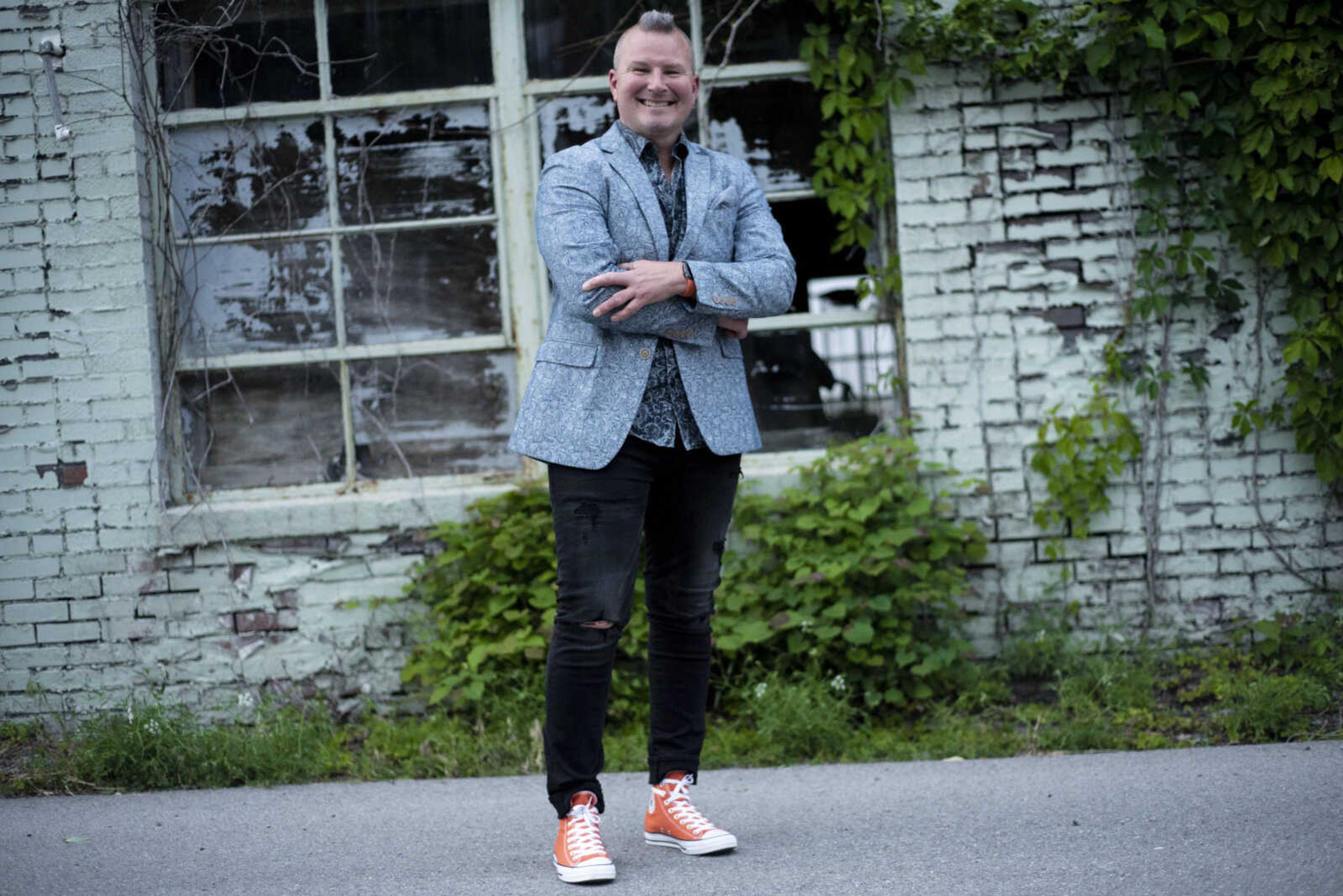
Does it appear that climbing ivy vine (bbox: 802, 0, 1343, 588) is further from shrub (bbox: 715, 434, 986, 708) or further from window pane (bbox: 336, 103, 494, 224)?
window pane (bbox: 336, 103, 494, 224)

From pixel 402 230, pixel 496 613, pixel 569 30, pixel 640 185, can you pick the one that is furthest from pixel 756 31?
pixel 496 613

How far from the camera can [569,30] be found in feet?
15.3

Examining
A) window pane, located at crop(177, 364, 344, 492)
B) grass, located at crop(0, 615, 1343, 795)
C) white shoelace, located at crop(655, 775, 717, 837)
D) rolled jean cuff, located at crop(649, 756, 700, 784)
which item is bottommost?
grass, located at crop(0, 615, 1343, 795)

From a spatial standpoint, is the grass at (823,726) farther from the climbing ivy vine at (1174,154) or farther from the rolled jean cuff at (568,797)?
the rolled jean cuff at (568,797)

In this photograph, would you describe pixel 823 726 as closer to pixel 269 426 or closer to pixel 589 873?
pixel 589 873

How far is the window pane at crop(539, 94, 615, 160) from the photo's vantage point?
464 centimetres

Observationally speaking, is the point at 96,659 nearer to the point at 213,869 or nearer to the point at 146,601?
the point at 146,601

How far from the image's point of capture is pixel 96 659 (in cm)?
441

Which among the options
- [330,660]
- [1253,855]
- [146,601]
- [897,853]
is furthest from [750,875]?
[146,601]

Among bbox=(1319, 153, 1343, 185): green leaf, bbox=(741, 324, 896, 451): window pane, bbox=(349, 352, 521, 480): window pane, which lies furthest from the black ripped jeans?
bbox=(1319, 153, 1343, 185): green leaf

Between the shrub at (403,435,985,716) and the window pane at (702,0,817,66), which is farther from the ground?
the window pane at (702,0,817,66)

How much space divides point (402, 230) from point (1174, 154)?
3014mm

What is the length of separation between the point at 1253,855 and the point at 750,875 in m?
1.15

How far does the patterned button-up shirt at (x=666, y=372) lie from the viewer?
8.95 ft
